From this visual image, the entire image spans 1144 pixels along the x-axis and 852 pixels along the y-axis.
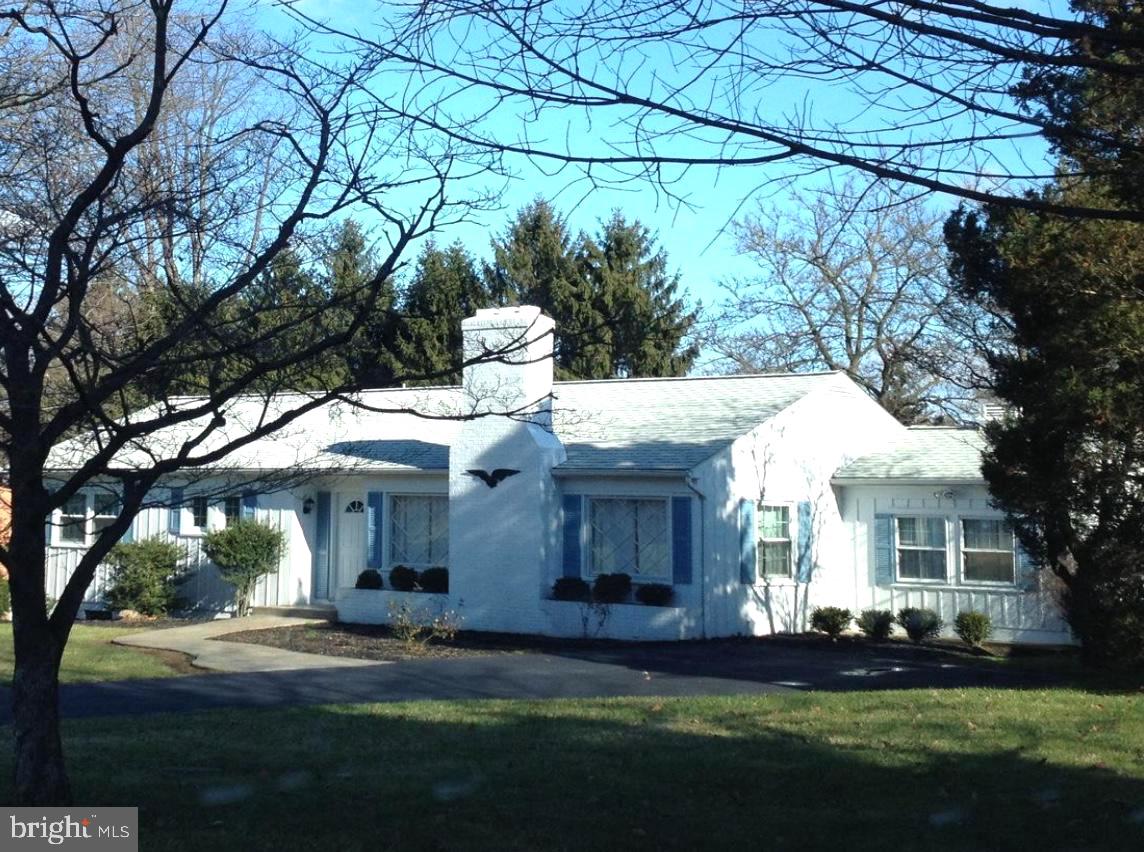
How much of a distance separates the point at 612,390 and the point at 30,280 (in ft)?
62.0

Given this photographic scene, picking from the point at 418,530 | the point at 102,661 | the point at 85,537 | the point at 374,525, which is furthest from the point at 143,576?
the point at 102,661

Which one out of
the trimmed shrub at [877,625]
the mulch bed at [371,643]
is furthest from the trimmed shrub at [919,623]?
the mulch bed at [371,643]

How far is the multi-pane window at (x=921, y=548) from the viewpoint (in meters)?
22.9

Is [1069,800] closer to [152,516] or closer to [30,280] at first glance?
[30,280]

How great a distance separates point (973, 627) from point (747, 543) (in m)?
3.80

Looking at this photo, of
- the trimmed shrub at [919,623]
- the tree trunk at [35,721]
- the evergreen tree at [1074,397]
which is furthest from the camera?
the trimmed shrub at [919,623]

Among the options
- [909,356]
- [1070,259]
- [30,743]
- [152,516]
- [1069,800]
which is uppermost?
[909,356]

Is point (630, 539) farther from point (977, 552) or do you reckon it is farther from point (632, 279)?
point (632, 279)

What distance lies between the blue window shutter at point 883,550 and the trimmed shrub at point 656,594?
15.7 ft

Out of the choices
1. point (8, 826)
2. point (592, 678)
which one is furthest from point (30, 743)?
point (592, 678)

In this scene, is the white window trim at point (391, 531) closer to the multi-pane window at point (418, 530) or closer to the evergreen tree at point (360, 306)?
the multi-pane window at point (418, 530)

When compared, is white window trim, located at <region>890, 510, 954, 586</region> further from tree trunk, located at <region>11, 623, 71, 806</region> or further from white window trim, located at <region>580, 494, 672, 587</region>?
tree trunk, located at <region>11, 623, 71, 806</region>

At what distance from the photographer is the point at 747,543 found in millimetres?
21797

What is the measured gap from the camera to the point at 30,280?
862 cm
